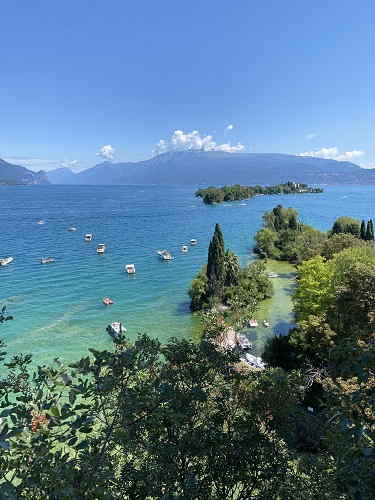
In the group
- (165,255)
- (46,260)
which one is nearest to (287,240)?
(165,255)

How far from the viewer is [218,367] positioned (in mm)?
5875

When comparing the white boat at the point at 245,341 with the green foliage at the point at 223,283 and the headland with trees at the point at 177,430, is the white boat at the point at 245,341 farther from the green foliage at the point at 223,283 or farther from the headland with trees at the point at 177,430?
the headland with trees at the point at 177,430

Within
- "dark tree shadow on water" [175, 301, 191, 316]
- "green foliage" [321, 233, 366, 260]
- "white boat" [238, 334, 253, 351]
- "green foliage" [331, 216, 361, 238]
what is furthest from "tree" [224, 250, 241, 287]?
"green foliage" [331, 216, 361, 238]

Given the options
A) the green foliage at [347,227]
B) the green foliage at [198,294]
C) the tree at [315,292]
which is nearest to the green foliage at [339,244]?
the tree at [315,292]

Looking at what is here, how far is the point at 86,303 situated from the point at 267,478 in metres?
33.4

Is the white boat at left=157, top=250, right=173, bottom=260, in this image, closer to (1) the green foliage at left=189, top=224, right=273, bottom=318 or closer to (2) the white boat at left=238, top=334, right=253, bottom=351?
(1) the green foliage at left=189, top=224, right=273, bottom=318

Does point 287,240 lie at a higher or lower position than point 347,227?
lower

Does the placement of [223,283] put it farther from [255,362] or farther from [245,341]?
[255,362]

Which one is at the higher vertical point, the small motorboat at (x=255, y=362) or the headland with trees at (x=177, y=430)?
the headland with trees at (x=177, y=430)

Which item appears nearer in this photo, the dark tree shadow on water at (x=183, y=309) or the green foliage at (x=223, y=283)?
the dark tree shadow on water at (x=183, y=309)

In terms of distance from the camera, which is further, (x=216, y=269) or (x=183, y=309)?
(x=216, y=269)

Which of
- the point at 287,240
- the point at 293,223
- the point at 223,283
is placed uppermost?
the point at 293,223

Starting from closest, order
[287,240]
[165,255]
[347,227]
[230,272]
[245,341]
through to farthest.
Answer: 1. [245,341]
2. [230,272]
3. [165,255]
4. [287,240]
5. [347,227]

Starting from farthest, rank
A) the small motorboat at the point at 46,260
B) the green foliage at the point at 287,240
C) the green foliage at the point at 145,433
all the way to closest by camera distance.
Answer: the green foliage at the point at 287,240 → the small motorboat at the point at 46,260 → the green foliage at the point at 145,433
